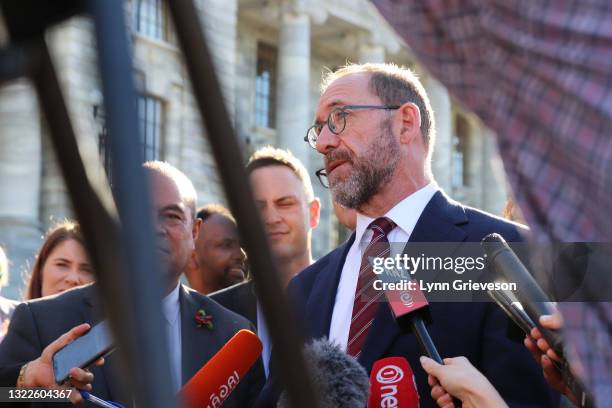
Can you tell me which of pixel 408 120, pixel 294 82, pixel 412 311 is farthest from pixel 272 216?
pixel 294 82

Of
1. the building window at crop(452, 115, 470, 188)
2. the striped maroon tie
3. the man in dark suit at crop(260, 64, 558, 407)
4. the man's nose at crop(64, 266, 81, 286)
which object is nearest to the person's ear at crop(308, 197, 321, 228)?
the man's nose at crop(64, 266, 81, 286)

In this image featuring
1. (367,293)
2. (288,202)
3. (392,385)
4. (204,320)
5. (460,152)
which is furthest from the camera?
(460,152)

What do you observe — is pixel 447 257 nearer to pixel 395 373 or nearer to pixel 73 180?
pixel 395 373

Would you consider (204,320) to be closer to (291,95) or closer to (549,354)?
(549,354)

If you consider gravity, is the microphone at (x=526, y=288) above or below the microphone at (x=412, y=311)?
above

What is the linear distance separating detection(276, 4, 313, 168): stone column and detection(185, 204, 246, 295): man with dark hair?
2186 cm

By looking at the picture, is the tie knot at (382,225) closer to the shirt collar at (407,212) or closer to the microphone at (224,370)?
the shirt collar at (407,212)

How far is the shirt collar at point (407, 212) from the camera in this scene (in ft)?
11.9

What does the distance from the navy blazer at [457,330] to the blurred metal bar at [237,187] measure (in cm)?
169

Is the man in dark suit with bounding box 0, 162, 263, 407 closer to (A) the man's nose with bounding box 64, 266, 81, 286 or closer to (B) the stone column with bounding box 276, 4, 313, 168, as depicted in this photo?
(A) the man's nose with bounding box 64, 266, 81, 286

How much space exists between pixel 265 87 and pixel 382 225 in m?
27.7

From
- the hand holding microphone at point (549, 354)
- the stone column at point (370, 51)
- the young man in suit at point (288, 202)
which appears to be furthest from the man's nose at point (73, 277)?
the stone column at point (370, 51)

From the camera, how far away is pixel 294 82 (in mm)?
28844

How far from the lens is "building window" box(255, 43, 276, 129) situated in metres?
30.7
